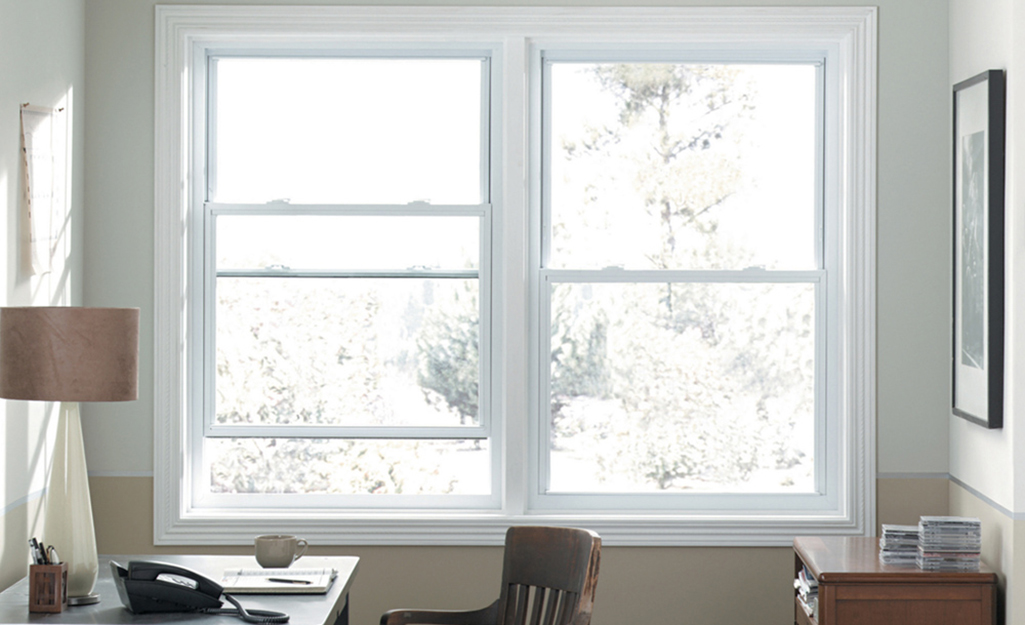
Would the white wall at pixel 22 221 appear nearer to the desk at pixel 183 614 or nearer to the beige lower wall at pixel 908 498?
the desk at pixel 183 614

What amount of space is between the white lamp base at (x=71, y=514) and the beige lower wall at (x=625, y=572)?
3.03ft

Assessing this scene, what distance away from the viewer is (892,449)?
3.29 meters

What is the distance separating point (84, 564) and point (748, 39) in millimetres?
2571

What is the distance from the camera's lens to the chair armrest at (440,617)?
271 cm

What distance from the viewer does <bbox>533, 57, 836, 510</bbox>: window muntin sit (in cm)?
339

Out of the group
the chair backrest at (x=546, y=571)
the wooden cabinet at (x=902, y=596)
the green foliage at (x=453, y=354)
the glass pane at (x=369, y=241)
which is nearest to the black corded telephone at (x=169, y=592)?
the chair backrest at (x=546, y=571)

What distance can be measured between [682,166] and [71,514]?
220 centimetres

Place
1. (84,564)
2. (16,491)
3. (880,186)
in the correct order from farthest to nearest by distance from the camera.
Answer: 1. (880,186)
2. (16,491)
3. (84,564)

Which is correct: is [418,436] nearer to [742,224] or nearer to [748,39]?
[742,224]

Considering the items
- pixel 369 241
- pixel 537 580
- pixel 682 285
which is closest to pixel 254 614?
pixel 537 580

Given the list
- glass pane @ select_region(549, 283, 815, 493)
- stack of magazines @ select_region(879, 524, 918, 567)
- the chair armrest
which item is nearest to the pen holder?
the chair armrest

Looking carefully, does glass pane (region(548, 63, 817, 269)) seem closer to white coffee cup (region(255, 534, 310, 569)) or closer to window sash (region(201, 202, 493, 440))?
window sash (region(201, 202, 493, 440))

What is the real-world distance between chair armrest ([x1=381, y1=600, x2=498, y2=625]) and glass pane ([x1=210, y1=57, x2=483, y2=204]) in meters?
1.40

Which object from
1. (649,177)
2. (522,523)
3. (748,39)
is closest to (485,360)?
(522,523)
